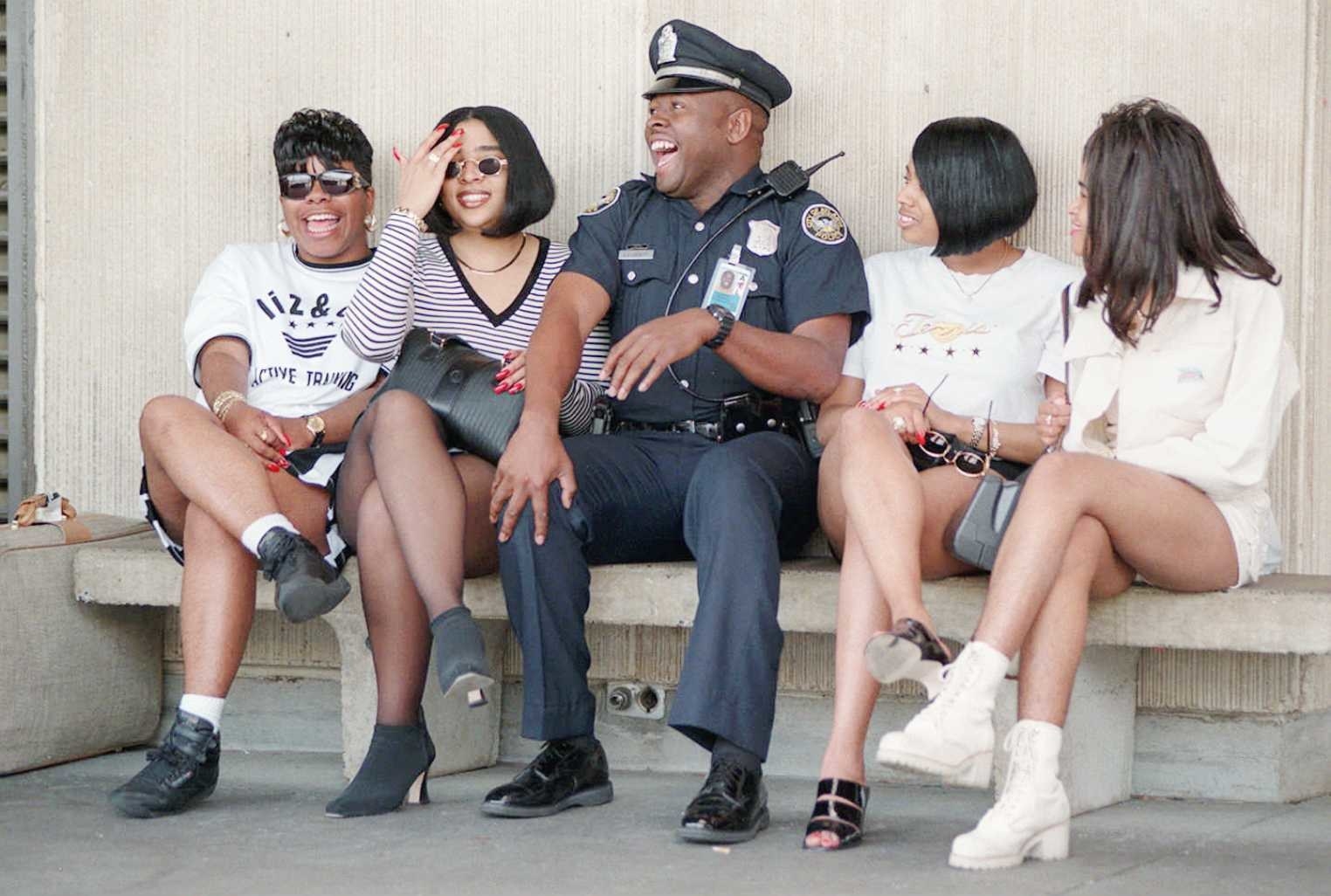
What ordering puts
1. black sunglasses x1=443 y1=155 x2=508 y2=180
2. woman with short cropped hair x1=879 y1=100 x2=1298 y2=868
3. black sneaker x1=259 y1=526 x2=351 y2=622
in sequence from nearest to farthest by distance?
woman with short cropped hair x1=879 y1=100 x2=1298 y2=868, black sneaker x1=259 y1=526 x2=351 y2=622, black sunglasses x1=443 y1=155 x2=508 y2=180

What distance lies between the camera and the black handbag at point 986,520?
316 centimetres

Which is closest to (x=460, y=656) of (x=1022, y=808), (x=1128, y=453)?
(x=1022, y=808)

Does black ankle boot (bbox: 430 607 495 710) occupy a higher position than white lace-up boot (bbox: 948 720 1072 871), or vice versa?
black ankle boot (bbox: 430 607 495 710)

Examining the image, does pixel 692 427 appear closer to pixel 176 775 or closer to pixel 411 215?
pixel 411 215

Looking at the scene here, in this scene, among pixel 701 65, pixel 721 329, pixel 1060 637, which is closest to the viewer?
pixel 1060 637

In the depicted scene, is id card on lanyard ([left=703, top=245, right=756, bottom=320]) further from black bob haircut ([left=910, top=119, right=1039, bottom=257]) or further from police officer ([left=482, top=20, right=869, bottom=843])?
black bob haircut ([left=910, top=119, right=1039, bottom=257])

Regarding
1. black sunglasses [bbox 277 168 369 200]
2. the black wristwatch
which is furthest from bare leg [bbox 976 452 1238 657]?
black sunglasses [bbox 277 168 369 200]

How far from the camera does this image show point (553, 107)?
4.33 metres

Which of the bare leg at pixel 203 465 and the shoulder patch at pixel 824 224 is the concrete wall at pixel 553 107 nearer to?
the shoulder patch at pixel 824 224

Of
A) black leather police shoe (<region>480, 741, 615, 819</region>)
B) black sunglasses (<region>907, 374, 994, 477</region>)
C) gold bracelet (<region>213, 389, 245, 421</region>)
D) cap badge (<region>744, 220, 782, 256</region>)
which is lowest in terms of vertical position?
black leather police shoe (<region>480, 741, 615, 819</region>)

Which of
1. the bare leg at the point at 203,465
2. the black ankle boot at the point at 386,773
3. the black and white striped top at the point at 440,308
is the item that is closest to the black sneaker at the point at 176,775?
the black ankle boot at the point at 386,773

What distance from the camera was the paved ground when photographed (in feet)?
9.27

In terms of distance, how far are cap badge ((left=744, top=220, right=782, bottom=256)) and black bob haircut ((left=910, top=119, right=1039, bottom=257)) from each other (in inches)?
12.9

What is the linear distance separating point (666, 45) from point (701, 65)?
0.09 m
